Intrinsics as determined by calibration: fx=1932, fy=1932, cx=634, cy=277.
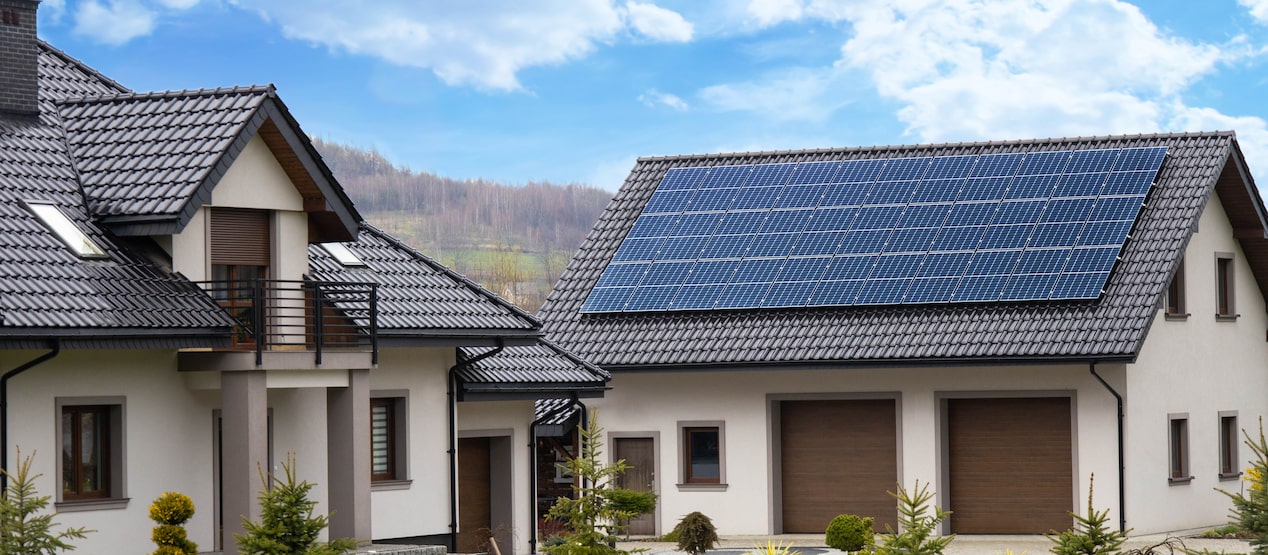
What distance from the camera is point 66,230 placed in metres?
21.1

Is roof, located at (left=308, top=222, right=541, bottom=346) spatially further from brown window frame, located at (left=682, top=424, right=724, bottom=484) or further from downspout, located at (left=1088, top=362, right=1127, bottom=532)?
downspout, located at (left=1088, top=362, right=1127, bottom=532)

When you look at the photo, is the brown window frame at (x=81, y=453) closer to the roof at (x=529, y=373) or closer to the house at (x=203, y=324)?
the house at (x=203, y=324)

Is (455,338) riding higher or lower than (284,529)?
higher

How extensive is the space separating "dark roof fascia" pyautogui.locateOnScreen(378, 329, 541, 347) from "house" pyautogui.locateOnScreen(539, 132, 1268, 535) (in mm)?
6809

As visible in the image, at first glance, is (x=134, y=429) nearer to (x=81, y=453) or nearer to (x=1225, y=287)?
(x=81, y=453)

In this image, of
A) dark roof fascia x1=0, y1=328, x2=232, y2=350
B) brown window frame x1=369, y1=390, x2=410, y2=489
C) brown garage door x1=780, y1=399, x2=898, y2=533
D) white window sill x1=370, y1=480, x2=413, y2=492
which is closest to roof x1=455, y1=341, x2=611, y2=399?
brown window frame x1=369, y1=390, x2=410, y2=489

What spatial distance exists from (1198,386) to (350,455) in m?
16.1

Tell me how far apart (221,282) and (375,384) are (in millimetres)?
4119

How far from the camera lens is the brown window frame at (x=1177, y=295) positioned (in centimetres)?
3216

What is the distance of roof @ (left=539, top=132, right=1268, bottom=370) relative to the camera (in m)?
30.3

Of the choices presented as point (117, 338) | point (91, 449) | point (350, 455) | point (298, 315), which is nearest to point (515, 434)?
point (350, 455)

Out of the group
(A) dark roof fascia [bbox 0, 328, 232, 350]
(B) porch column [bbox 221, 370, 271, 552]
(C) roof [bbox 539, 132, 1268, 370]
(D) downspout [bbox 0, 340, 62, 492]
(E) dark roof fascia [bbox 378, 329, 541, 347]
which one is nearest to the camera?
(A) dark roof fascia [bbox 0, 328, 232, 350]

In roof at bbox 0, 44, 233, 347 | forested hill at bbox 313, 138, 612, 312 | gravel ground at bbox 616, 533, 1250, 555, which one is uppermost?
forested hill at bbox 313, 138, 612, 312

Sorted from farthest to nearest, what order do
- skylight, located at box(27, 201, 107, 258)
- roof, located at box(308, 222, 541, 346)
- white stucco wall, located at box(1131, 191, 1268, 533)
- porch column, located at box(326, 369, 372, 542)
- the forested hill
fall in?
the forested hill
white stucco wall, located at box(1131, 191, 1268, 533)
roof, located at box(308, 222, 541, 346)
porch column, located at box(326, 369, 372, 542)
skylight, located at box(27, 201, 107, 258)
